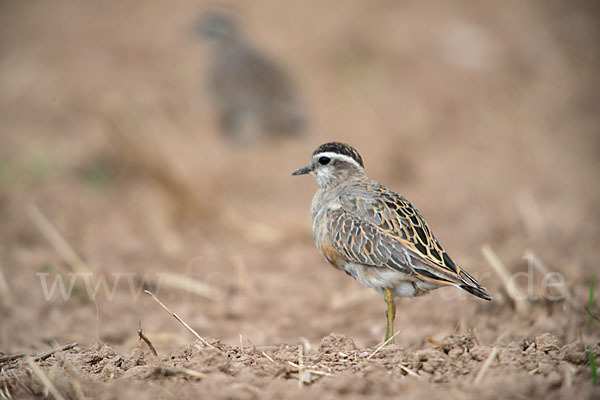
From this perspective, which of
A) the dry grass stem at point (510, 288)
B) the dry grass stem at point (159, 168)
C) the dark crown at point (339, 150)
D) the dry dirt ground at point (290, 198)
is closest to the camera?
the dry dirt ground at point (290, 198)

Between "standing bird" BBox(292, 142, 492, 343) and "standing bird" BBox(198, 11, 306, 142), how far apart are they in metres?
6.30

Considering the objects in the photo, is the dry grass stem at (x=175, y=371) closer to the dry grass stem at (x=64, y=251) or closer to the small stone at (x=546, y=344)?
the small stone at (x=546, y=344)

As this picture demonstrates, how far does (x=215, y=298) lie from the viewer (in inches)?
230

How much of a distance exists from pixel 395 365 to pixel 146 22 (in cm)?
1183

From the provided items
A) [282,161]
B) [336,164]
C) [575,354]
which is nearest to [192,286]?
[336,164]

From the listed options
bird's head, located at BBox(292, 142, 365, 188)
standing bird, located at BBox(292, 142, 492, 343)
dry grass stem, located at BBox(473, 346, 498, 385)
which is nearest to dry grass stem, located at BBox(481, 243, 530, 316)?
standing bird, located at BBox(292, 142, 492, 343)

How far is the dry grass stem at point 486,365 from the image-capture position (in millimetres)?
3020

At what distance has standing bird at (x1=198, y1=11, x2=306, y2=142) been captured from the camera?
33.8 ft

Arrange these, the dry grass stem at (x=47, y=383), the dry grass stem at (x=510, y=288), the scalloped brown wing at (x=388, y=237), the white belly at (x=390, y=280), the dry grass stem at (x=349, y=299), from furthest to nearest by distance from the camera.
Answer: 1. the dry grass stem at (x=349, y=299)
2. the dry grass stem at (x=510, y=288)
3. the white belly at (x=390, y=280)
4. the scalloped brown wing at (x=388, y=237)
5. the dry grass stem at (x=47, y=383)

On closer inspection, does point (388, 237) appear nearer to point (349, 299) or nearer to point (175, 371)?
point (175, 371)

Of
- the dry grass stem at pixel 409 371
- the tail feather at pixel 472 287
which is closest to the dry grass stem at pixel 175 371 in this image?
the dry grass stem at pixel 409 371

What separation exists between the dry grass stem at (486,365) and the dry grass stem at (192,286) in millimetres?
3232

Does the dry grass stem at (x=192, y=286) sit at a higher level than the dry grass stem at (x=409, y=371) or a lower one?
higher

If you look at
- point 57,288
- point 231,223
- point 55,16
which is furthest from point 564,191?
point 55,16
